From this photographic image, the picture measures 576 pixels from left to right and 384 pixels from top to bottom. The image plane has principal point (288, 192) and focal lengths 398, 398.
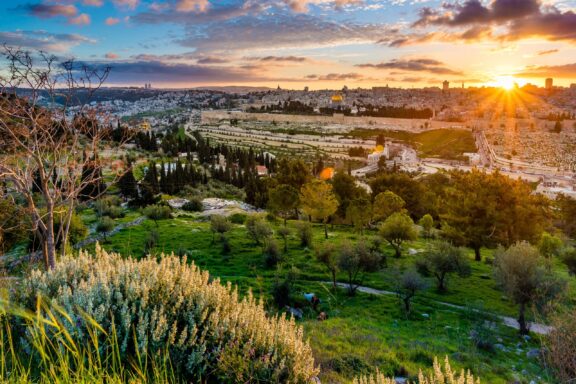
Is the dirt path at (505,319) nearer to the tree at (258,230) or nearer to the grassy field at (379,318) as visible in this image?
the grassy field at (379,318)

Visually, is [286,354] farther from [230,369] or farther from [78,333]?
[78,333]

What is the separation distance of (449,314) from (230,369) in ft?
50.0

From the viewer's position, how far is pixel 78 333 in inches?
147

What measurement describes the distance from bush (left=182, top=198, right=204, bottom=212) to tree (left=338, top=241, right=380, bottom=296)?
24859 mm

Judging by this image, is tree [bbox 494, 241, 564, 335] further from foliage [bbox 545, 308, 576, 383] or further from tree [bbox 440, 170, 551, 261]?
tree [bbox 440, 170, 551, 261]

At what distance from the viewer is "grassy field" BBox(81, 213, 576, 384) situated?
28.8ft

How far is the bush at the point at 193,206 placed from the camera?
4216 centimetres

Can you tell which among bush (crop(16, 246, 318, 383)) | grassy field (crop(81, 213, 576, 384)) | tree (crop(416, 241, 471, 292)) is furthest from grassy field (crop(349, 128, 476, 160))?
bush (crop(16, 246, 318, 383))

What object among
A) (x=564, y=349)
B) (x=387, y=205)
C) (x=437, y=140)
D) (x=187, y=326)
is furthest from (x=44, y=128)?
(x=437, y=140)

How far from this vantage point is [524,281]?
15445mm

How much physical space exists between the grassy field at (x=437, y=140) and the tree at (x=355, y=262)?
99.7 metres

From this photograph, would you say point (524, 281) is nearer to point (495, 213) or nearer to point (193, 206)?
point (495, 213)

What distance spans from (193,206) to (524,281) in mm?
33156

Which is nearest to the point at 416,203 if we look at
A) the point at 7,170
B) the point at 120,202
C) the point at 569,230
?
the point at 569,230
